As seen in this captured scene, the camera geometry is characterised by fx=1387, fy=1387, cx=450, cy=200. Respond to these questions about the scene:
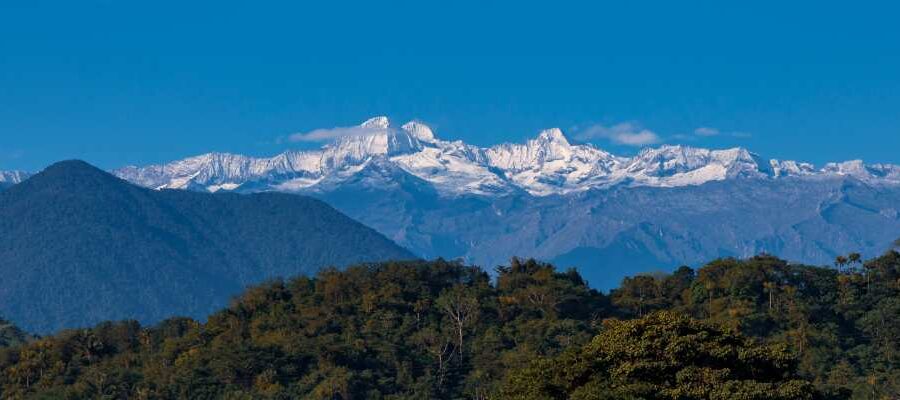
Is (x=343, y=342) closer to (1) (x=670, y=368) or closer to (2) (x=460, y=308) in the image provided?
(2) (x=460, y=308)

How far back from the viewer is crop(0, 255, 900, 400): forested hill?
12912 centimetres

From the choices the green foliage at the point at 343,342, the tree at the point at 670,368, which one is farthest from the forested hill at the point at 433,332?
the tree at the point at 670,368

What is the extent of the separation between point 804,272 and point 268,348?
59.5 meters

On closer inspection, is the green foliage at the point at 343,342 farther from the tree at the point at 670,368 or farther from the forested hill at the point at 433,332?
the tree at the point at 670,368

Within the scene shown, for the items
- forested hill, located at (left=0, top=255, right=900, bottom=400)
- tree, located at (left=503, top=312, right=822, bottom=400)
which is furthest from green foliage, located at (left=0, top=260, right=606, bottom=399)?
tree, located at (left=503, top=312, right=822, bottom=400)

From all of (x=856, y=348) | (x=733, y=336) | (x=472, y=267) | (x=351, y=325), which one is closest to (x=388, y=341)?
(x=351, y=325)

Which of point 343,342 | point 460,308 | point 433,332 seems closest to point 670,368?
point 343,342

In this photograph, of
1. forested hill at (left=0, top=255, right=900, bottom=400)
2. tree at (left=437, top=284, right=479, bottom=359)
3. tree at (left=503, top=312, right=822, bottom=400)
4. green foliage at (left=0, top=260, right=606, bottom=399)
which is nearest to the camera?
tree at (left=503, top=312, right=822, bottom=400)

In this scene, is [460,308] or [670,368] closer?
[670,368]

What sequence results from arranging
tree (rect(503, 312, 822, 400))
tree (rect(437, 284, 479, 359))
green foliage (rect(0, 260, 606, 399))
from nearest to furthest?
tree (rect(503, 312, 822, 400)), green foliage (rect(0, 260, 606, 399)), tree (rect(437, 284, 479, 359))

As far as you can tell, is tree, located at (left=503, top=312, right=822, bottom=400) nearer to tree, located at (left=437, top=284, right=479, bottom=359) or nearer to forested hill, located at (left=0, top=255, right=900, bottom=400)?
forested hill, located at (left=0, top=255, right=900, bottom=400)

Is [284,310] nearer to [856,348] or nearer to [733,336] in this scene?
[856,348]

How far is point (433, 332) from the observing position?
142 meters

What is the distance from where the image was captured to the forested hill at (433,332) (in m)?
129
